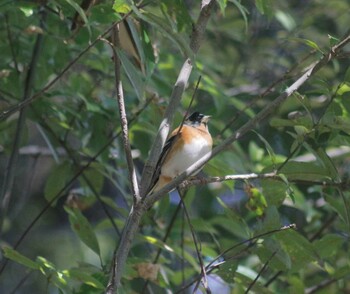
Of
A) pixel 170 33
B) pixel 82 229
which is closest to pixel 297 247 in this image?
pixel 82 229

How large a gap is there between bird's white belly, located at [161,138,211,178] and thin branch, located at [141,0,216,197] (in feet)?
2.50

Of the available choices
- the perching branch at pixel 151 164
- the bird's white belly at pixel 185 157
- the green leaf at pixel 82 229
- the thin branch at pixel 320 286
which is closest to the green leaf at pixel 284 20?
the thin branch at pixel 320 286

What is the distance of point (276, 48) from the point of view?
6766 millimetres

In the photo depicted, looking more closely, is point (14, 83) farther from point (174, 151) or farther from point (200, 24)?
point (200, 24)

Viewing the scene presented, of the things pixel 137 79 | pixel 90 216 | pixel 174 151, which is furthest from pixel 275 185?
pixel 90 216

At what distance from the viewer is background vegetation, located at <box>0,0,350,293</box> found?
9.45 feet

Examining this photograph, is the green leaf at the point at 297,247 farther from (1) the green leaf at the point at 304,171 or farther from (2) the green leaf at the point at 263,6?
(2) the green leaf at the point at 263,6

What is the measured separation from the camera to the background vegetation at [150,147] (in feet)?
9.45

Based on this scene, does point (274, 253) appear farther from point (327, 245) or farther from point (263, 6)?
point (263, 6)

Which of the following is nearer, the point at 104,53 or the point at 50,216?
the point at 104,53

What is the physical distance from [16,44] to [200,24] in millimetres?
1273

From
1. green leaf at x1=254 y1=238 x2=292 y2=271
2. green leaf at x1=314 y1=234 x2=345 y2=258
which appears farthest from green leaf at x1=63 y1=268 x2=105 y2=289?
green leaf at x1=314 y1=234 x2=345 y2=258

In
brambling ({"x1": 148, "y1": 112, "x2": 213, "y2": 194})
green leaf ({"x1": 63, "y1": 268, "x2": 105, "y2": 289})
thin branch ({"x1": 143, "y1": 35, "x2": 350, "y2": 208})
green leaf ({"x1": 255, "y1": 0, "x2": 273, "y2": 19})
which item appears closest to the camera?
thin branch ({"x1": 143, "y1": 35, "x2": 350, "y2": 208})

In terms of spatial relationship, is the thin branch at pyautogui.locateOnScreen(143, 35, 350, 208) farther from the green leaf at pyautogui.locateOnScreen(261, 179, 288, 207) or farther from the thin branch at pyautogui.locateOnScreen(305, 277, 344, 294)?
the thin branch at pyautogui.locateOnScreen(305, 277, 344, 294)
